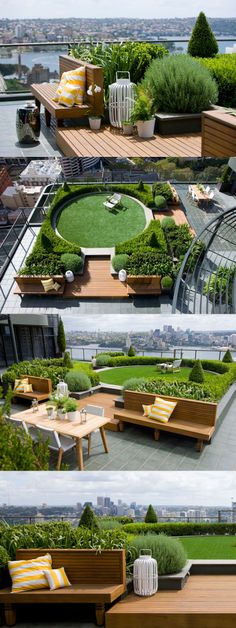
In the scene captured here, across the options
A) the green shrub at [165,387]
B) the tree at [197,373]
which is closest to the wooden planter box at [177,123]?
the tree at [197,373]

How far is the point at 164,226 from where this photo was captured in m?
4.61

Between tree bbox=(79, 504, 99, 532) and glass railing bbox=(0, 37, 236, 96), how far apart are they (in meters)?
3.45

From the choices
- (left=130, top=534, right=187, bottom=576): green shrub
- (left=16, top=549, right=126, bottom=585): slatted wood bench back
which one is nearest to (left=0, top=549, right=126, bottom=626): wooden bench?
(left=16, top=549, right=126, bottom=585): slatted wood bench back

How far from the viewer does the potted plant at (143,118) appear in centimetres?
498

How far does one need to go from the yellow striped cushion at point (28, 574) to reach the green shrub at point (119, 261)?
2.20 meters

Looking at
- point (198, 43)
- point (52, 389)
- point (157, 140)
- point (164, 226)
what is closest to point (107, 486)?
point (52, 389)

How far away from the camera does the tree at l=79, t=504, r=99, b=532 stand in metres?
5.56

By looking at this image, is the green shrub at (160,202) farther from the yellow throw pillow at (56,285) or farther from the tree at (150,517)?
the tree at (150,517)

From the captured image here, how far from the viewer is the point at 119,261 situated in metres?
4.62

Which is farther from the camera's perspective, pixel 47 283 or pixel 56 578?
pixel 56 578

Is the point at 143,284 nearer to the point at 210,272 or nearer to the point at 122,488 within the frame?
the point at 210,272

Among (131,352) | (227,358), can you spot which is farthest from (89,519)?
Answer: (227,358)

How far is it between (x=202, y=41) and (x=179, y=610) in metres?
5.09
